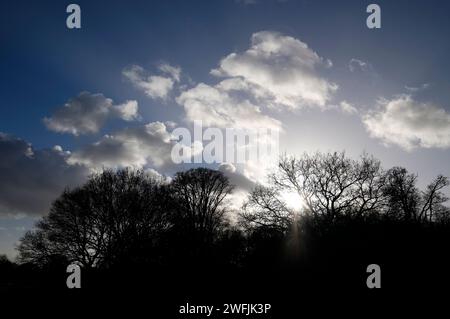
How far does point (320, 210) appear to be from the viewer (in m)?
25.5

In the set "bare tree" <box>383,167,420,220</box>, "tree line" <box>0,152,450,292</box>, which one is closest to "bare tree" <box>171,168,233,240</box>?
"tree line" <box>0,152,450,292</box>

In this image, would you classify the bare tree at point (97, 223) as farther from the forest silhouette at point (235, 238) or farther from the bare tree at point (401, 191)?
the bare tree at point (401, 191)

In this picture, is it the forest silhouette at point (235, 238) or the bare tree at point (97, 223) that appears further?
the bare tree at point (97, 223)

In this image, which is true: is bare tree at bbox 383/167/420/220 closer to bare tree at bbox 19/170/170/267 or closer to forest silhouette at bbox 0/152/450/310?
forest silhouette at bbox 0/152/450/310

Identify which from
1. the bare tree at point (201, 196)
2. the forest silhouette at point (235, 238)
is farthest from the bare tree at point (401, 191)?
the bare tree at point (201, 196)

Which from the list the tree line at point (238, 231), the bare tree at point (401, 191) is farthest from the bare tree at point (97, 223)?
the bare tree at point (401, 191)

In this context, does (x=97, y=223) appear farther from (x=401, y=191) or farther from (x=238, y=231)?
(x=401, y=191)

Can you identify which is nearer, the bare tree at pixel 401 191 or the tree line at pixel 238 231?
the tree line at pixel 238 231

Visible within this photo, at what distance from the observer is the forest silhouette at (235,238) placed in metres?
12.5

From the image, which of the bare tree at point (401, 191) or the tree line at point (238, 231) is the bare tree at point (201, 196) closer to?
the tree line at point (238, 231)

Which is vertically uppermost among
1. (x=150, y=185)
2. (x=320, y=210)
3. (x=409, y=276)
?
(x=150, y=185)

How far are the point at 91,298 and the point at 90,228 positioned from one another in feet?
54.8
